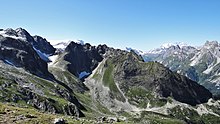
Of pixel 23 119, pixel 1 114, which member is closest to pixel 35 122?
pixel 23 119

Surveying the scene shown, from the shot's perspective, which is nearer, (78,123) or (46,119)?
(46,119)

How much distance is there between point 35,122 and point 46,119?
4.88 meters

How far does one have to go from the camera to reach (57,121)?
72.9 m

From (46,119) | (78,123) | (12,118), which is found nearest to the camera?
(12,118)

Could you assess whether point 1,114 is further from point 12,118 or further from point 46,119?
point 46,119

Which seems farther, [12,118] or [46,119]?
[46,119]

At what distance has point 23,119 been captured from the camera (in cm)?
7269

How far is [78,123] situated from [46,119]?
1171 cm

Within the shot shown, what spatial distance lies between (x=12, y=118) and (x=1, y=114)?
11.6 ft

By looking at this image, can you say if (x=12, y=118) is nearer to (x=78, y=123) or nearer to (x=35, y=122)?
(x=35, y=122)

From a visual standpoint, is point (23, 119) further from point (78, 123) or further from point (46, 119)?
point (78, 123)

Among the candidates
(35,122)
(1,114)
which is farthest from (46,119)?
(1,114)

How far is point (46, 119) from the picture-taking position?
77125 mm

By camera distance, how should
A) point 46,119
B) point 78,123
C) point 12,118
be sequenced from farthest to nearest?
1. point 78,123
2. point 46,119
3. point 12,118
